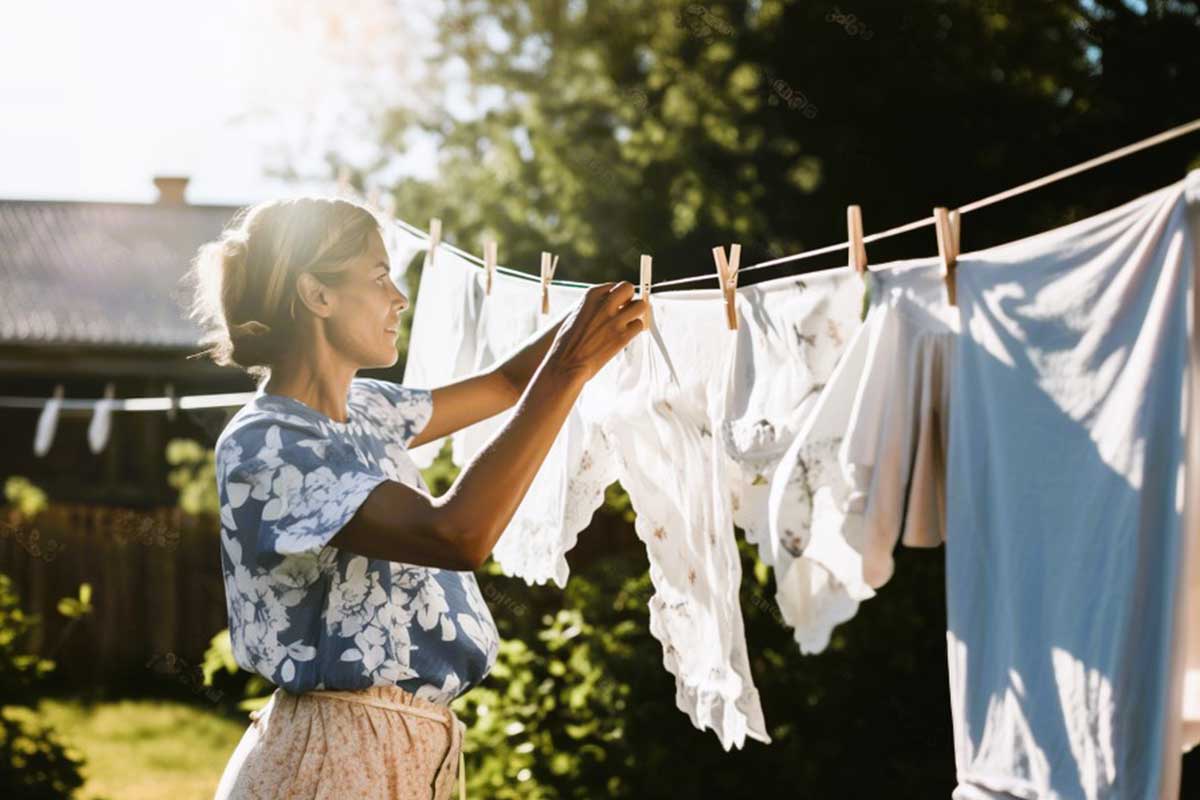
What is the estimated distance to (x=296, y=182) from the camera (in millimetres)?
10969

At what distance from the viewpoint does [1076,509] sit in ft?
5.40

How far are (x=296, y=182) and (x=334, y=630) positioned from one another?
946 cm

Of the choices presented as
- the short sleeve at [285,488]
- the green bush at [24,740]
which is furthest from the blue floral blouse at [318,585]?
the green bush at [24,740]

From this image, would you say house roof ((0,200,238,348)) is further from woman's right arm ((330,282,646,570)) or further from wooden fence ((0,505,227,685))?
woman's right arm ((330,282,646,570))

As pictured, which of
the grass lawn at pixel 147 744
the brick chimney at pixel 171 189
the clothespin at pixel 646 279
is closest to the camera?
the clothespin at pixel 646 279

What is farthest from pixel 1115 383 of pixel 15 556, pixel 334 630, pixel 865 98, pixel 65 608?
pixel 15 556

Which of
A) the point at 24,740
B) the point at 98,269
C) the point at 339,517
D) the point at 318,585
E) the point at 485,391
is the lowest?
the point at 24,740

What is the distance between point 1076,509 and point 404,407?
1.30 meters

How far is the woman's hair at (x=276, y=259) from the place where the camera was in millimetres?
2131

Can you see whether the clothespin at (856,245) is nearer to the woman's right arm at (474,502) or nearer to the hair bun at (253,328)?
the woman's right arm at (474,502)

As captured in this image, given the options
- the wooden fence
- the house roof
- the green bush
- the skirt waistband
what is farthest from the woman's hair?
the house roof

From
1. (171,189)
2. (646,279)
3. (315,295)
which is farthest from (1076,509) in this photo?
(171,189)

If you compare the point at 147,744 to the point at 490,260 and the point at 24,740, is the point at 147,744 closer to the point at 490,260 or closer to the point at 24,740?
the point at 24,740

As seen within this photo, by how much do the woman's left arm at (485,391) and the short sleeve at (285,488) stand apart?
0.58m
